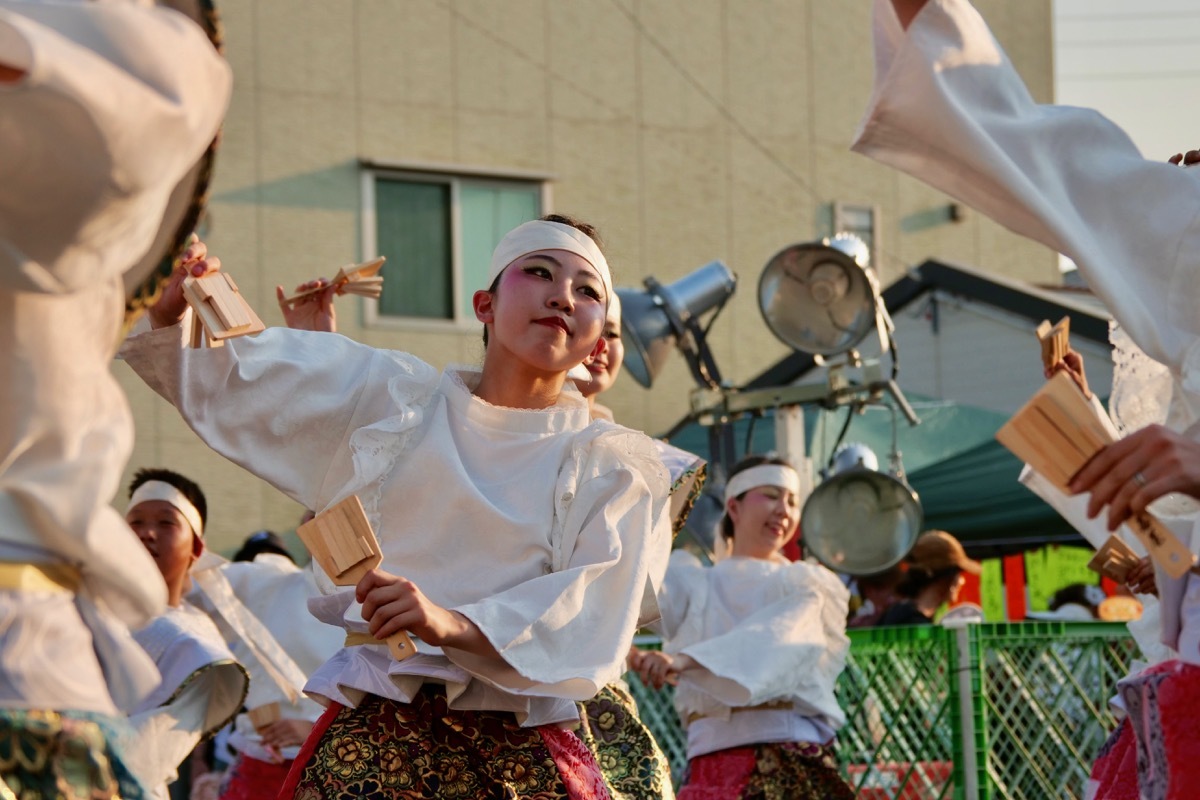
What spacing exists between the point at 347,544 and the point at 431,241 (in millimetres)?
11264

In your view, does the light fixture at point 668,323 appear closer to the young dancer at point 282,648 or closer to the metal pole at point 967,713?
the young dancer at point 282,648

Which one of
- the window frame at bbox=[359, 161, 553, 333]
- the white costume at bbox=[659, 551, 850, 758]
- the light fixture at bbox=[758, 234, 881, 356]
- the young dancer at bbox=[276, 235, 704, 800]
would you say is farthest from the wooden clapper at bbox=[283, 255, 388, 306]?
the window frame at bbox=[359, 161, 553, 333]

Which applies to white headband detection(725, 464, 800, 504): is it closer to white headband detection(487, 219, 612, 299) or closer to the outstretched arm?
white headband detection(487, 219, 612, 299)

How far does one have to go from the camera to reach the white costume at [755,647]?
610cm

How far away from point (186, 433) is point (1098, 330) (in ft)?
19.9

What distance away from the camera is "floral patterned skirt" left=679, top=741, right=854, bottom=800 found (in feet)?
20.0

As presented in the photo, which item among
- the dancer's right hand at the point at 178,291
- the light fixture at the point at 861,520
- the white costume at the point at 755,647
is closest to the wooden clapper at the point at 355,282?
the dancer's right hand at the point at 178,291

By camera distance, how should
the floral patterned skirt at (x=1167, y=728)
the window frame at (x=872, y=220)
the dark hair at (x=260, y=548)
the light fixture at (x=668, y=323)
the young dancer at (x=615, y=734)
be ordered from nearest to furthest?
the floral patterned skirt at (x=1167, y=728) < the young dancer at (x=615, y=734) < the dark hair at (x=260, y=548) < the light fixture at (x=668, y=323) < the window frame at (x=872, y=220)

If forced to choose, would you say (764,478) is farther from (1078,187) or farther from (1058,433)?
(1058,433)

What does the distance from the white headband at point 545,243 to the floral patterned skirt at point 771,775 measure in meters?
2.85

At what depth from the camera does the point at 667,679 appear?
5.95m

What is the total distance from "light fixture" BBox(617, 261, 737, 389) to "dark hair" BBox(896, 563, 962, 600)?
1559mm

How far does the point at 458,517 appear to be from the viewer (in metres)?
3.24

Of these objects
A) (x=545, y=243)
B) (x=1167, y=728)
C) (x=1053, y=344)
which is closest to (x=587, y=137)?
(x=545, y=243)
